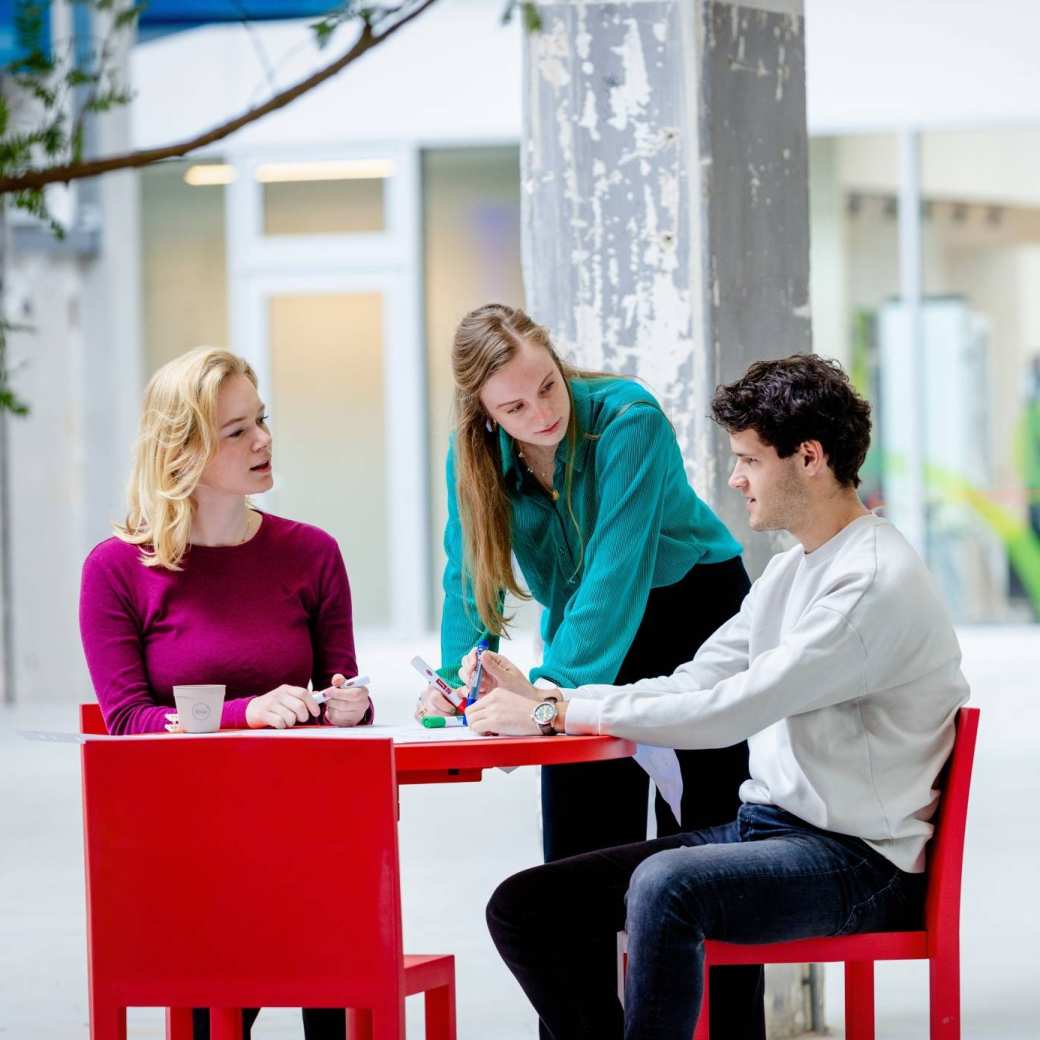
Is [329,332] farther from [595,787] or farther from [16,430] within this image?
[595,787]

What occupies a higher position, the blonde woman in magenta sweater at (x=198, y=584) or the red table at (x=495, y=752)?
the blonde woman in magenta sweater at (x=198, y=584)

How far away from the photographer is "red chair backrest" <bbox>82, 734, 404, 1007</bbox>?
2.34 m

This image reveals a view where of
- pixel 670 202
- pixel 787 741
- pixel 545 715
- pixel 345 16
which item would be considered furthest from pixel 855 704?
pixel 670 202

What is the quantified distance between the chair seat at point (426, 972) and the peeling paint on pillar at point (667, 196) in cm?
140

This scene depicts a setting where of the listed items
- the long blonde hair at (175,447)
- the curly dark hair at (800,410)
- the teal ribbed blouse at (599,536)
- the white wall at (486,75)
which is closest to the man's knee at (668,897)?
the teal ribbed blouse at (599,536)

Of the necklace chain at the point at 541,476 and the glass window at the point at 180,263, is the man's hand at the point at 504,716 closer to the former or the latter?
the necklace chain at the point at 541,476

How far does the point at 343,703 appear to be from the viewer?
3.00 m

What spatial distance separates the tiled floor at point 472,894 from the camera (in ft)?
13.2

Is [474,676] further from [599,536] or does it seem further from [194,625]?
[194,625]

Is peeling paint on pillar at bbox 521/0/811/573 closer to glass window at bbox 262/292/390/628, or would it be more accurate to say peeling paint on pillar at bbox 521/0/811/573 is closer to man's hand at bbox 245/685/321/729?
man's hand at bbox 245/685/321/729

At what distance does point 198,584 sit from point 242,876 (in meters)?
0.76

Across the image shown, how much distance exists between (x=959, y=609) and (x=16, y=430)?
6.16 m

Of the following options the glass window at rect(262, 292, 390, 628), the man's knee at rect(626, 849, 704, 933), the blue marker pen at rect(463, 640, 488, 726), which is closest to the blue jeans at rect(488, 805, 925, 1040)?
the man's knee at rect(626, 849, 704, 933)

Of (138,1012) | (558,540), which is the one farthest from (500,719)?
(138,1012)
